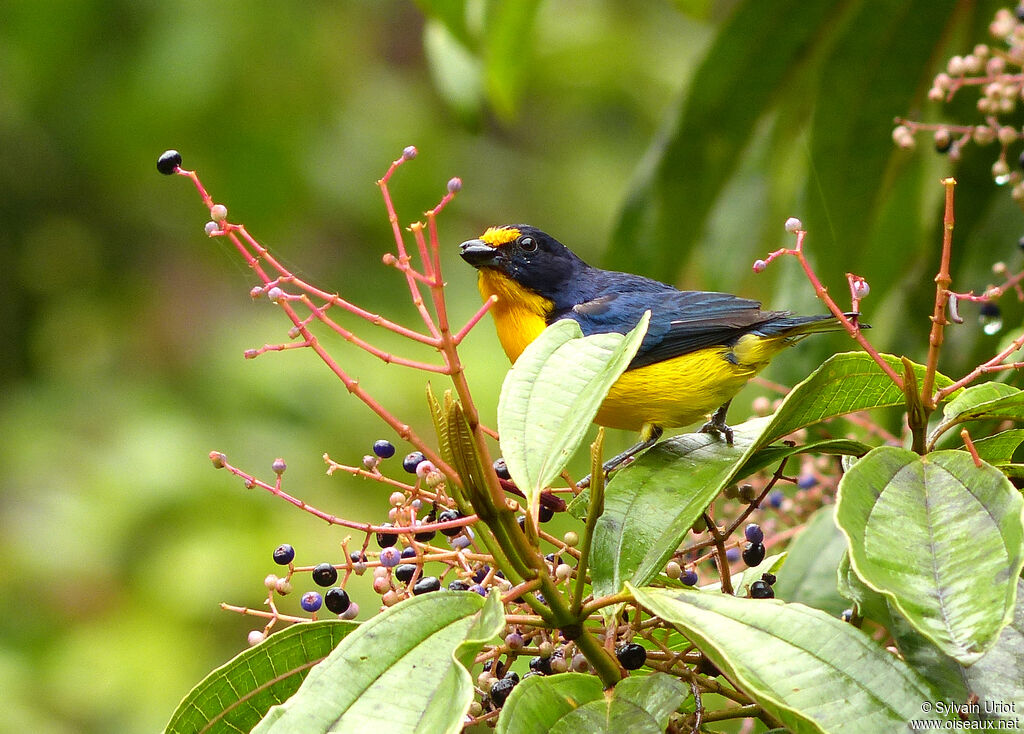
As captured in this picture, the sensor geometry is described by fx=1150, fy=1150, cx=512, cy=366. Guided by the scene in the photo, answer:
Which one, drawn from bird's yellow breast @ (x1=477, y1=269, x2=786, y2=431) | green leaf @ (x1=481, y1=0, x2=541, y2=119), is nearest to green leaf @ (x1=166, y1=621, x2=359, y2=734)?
bird's yellow breast @ (x1=477, y1=269, x2=786, y2=431)

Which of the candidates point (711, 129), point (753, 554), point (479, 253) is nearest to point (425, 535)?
point (753, 554)

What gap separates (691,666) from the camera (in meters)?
1.19

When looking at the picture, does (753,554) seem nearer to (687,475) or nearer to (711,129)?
(687,475)

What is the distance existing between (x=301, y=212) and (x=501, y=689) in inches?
193

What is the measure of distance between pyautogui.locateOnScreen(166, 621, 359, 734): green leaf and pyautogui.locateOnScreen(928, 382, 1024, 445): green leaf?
683 millimetres

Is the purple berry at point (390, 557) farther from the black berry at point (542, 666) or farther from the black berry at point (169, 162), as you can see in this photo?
the black berry at point (169, 162)

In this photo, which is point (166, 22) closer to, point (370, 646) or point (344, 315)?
point (344, 315)

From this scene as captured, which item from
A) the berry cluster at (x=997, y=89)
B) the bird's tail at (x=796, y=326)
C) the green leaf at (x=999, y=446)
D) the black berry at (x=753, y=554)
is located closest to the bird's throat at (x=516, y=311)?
the bird's tail at (x=796, y=326)

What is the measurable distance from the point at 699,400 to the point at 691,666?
3.02 feet

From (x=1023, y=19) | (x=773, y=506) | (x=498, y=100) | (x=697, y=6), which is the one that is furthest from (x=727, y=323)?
(x=498, y=100)

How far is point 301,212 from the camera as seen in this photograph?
5.80 m

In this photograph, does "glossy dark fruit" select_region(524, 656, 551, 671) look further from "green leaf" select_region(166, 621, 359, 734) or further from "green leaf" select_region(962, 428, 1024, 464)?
"green leaf" select_region(962, 428, 1024, 464)

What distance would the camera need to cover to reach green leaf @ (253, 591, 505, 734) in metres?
0.98

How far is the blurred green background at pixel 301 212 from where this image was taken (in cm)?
248
